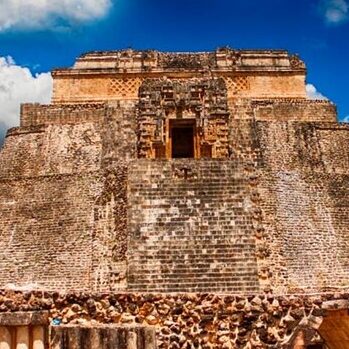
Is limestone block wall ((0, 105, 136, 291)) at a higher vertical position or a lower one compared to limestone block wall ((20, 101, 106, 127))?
lower

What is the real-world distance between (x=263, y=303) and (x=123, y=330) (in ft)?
5.55

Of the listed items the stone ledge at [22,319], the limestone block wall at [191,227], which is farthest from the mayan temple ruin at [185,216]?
the stone ledge at [22,319]

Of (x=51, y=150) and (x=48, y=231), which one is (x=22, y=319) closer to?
(x=48, y=231)

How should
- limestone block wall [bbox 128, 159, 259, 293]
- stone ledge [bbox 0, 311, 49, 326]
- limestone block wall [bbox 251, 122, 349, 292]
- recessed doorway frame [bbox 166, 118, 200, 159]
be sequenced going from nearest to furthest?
1. stone ledge [bbox 0, 311, 49, 326]
2. limestone block wall [bbox 128, 159, 259, 293]
3. limestone block wall [bbox 251, 122, 349, 292]
4. recessed doorway frame [bbox 166, 118, 200, 159]

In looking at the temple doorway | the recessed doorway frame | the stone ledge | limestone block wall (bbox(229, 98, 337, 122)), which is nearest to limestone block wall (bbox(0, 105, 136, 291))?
the recessed doorway frame

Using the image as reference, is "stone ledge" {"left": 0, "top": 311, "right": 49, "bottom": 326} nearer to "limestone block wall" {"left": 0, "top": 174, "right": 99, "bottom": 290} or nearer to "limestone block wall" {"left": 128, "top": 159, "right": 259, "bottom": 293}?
"limestone block wall" {"left": 128, "top": 159, "right": 259, "bottom": 293}

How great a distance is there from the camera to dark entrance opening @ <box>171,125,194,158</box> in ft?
45.9

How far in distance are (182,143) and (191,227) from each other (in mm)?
4644

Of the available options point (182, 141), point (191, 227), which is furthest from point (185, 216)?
point (182, 141)

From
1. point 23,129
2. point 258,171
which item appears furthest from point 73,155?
point 258,171

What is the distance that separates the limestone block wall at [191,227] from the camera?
934 cm

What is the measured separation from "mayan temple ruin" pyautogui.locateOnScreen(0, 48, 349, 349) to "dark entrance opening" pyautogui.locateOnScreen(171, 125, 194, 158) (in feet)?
0.13

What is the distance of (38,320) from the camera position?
11.7ft

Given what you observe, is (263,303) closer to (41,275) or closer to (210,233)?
(210,233)
